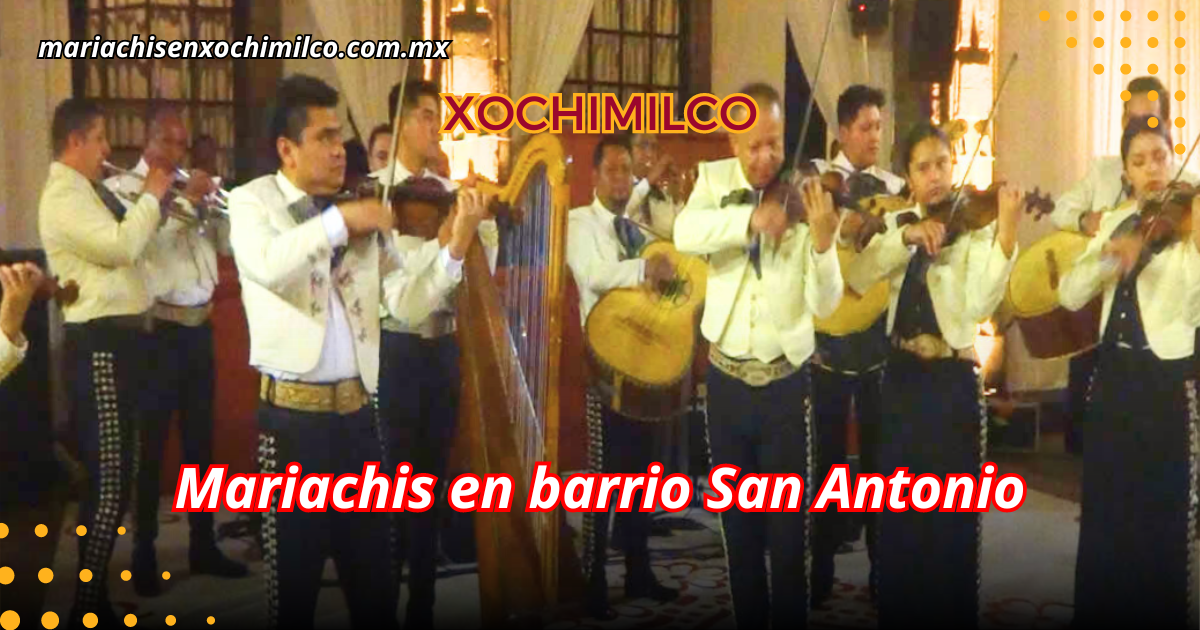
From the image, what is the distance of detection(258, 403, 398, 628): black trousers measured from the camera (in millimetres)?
2979

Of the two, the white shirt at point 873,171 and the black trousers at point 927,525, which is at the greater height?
the white shirt at point 873,171

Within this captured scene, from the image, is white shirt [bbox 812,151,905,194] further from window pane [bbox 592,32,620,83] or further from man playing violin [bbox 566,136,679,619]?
window pane [bbox 592,32,620,83]

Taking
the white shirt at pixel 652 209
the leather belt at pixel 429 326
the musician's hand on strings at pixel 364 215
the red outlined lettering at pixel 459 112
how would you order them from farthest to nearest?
the white shirt at pixel 652 209 → the red outlined lettering at pixel 459 112 → the leather belt at pixel 429 326 → the musician's hand on strings at pixel 364 215

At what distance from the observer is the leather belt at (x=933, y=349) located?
3.41 m

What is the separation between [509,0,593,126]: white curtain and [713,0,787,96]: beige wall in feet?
1.21

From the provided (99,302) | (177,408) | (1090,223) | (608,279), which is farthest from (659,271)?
(99,302)

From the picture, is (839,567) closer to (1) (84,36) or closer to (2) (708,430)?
(2) (708,430)

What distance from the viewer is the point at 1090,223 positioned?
351 cm

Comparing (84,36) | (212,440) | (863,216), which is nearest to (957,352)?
(863,216)

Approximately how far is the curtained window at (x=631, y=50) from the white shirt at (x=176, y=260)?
1.02 m

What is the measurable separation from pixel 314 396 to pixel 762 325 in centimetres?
110

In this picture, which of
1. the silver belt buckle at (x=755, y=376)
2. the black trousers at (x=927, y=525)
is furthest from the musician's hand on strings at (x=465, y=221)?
the black trousers at (x=927, y=525)

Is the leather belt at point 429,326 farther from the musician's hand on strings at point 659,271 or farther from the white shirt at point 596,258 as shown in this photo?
the musician's hand on strings at point 659,271

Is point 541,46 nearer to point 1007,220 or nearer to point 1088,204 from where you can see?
point 1007,220
